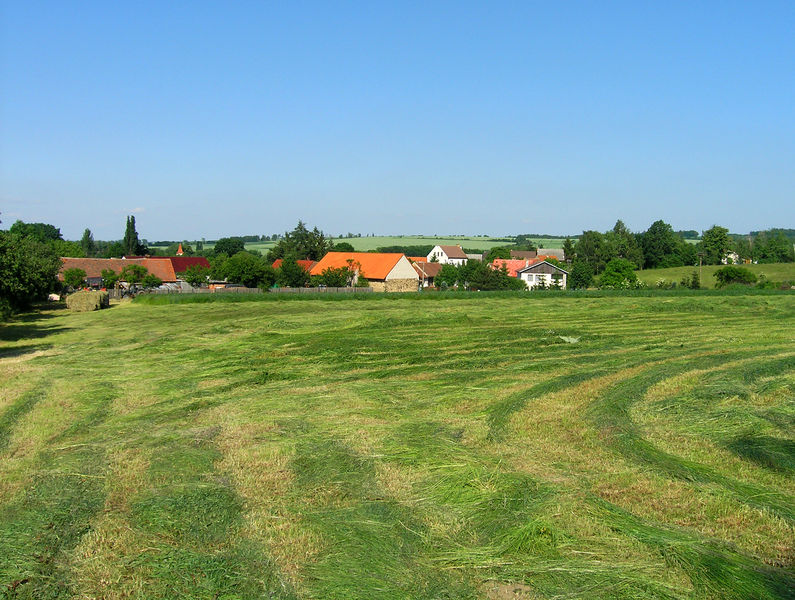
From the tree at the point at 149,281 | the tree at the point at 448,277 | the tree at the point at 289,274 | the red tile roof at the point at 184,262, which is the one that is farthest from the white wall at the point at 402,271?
the red tile roof at the point at 184,262

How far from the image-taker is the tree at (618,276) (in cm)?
7881

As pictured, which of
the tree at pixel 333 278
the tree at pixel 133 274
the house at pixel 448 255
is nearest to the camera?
the tree at pixel 133 274

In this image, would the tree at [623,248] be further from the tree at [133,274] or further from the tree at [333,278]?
the tree at [133,274]

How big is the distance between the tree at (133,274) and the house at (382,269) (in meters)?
17.6

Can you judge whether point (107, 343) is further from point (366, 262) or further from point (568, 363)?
point (366, 262)

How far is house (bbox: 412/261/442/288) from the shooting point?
3450 inches

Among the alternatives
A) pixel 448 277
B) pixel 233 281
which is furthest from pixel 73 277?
pixel 448 277

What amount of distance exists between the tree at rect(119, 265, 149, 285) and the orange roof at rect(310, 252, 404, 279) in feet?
57.6

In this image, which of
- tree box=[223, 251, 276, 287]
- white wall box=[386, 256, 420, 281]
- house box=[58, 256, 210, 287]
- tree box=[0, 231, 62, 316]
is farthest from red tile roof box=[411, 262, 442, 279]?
tree box=[0, 231, 62, 316]

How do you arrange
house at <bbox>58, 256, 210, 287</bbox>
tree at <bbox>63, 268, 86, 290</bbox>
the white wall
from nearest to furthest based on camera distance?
tree at <bbox>63, 268, 86, 290</bbox> → house at <bbox>58, 256, 210, 287</bbox> → the white wall

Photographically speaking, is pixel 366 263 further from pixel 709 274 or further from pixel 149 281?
pixel 709 274

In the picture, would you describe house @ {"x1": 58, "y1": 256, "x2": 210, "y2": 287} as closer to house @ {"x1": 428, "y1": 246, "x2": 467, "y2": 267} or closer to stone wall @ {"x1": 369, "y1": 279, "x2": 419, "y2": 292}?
stone wall @ {"x1": 369, "y1": 279, "x2": 419, "y2": 292}

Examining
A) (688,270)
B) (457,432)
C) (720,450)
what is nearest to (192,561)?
(457,432)

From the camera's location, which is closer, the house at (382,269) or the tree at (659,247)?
the house at (382,269)
